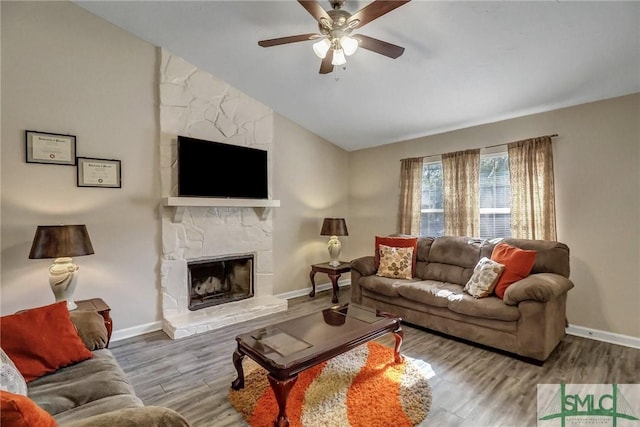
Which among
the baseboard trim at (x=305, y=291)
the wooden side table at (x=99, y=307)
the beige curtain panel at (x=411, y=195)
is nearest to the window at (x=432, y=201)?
the beige curtain panel at (x=411, y=195)

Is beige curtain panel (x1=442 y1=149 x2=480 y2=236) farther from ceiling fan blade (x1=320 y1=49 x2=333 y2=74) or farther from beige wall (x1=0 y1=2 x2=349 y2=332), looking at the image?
beige wall (x1=0 y1=2 x2=349 y2=332)

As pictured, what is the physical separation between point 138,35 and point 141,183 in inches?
62.8

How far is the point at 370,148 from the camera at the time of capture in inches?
207

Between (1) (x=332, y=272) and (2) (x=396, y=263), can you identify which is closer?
(2) (x=396, y=263)

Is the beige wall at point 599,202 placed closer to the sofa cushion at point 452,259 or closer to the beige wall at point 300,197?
the sofa cushion at point 452,259

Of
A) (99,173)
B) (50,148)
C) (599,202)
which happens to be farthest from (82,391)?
(599,202)

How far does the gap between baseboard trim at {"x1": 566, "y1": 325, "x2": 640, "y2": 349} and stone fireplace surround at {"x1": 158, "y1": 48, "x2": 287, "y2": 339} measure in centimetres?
330

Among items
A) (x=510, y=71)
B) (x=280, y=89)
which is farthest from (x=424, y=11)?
(x=280, y=89)

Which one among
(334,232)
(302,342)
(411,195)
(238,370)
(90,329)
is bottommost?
(238,370)

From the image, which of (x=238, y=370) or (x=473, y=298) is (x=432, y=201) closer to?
(x=473, y=298)

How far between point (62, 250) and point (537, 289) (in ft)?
12.8

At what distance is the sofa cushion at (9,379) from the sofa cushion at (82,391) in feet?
0.38

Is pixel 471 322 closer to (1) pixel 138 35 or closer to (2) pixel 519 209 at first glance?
(2) pixel 519 209

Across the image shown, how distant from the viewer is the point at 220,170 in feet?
12.3
